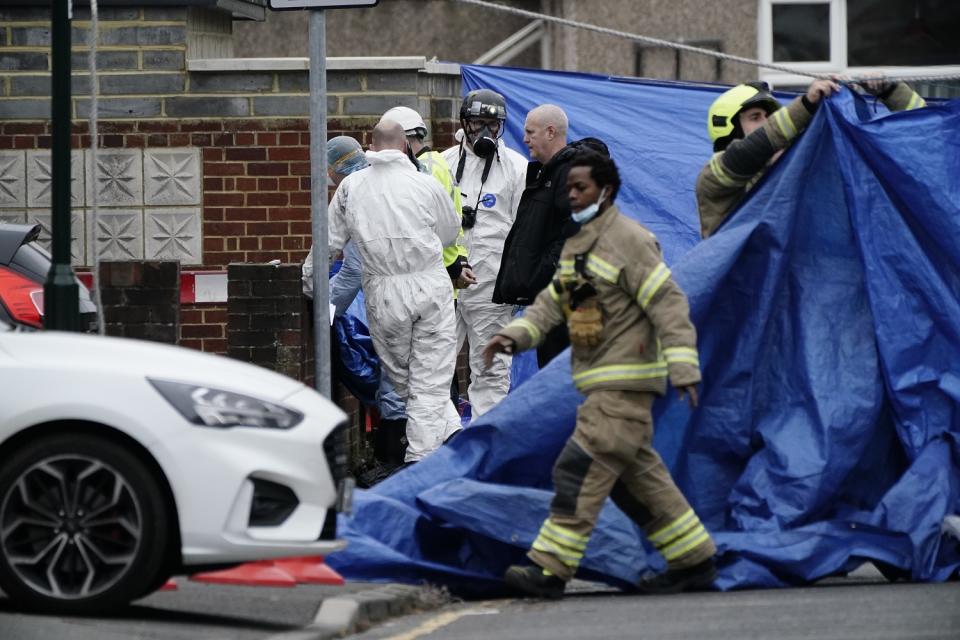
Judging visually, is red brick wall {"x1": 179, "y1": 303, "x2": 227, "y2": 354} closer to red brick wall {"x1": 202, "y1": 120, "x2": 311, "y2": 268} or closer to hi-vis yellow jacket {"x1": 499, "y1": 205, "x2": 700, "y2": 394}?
red brick wall {"x1": 202, "y1": 120, "x2": 311, "y2": 268}

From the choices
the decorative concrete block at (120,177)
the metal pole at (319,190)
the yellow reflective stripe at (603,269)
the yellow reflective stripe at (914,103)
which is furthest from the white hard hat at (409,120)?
the yellow reflective stripe at (603,269)

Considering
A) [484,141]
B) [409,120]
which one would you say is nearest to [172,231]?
[409,120]

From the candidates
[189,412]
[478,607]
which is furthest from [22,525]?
[478,607]

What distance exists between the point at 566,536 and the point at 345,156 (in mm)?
4511

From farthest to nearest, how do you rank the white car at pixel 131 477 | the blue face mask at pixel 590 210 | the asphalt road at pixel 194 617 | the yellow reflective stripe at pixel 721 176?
the yellow reflective stripe at pixel 721 176 < the blue face mask at pixel 590 210 < the white car at pixel 131 477 < the asphalt road at pixel 194 617

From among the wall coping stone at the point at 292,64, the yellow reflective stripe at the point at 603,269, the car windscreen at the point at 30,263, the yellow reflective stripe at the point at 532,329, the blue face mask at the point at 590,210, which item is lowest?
the yellow reflective stripe at the point at 532,329

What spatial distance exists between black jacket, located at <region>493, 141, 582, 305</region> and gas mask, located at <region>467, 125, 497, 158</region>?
0.91 meters

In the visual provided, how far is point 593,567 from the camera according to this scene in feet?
26.9

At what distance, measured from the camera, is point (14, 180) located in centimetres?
1320

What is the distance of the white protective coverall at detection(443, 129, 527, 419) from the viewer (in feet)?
37.8

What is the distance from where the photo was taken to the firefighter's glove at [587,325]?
26.0 ft

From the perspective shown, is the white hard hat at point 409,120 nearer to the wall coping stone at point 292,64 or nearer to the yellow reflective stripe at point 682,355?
the wall coping stone at point 292,64

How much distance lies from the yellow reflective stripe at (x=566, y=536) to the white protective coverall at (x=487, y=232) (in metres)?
3.49

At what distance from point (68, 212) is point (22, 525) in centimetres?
200
